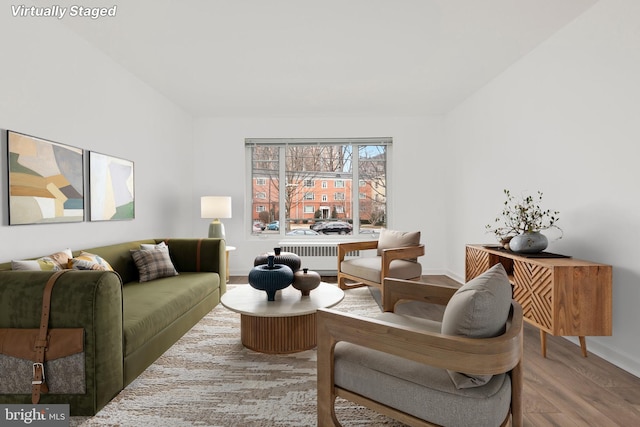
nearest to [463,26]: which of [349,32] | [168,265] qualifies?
[349,32]

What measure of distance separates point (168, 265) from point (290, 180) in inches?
107

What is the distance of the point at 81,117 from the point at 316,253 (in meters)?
3.44

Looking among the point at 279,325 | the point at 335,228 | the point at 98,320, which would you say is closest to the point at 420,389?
the point at 279,325

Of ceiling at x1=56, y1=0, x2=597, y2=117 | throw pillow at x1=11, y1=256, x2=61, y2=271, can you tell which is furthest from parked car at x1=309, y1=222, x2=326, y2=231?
throw pillow at x1=11, y1=256, x2=61, y2=271

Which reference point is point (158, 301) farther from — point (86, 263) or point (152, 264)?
point (152, 264)

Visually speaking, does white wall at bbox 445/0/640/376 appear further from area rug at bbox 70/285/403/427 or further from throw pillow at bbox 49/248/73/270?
throw pillow at bbox 49/248/73/270

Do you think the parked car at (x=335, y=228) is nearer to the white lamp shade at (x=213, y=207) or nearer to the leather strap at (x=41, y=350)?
the white lamp shade at (x=213, y=207)

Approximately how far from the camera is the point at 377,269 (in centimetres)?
367

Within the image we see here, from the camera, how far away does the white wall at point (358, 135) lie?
17.4 ft

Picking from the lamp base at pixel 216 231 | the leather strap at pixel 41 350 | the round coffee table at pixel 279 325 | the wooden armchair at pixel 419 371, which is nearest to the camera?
the wooden armchair at pixel 419 371

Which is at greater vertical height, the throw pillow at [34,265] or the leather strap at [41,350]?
the throw pillow at [34,265]

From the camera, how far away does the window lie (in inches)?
215

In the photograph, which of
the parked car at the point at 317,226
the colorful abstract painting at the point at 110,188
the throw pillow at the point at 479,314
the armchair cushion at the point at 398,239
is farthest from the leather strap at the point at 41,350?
the parked car at the point at 317,226

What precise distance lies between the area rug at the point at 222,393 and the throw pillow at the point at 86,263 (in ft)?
2.71
